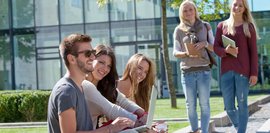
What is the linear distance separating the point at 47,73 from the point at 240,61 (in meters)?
18.2

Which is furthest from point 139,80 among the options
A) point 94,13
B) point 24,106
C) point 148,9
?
point 94,13

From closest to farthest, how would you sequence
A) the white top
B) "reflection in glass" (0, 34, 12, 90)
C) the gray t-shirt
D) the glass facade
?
the gray t-shirt < the white top < the glass facade < "reflection in glass" (0, 34, 12, 90)

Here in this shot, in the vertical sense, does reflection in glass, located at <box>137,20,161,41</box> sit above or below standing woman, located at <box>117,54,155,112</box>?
above

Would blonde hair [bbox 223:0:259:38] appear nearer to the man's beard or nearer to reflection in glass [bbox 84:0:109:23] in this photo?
the man's beard

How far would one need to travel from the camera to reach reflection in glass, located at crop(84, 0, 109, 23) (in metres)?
23.6

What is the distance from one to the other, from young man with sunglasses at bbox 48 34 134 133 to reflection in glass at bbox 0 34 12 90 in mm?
21189

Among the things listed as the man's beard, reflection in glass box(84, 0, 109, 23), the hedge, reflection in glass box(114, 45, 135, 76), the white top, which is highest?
reflection in glass box(84, 0, 109, 23)

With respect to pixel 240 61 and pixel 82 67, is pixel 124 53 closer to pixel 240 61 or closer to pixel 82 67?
Result: pixel 240 61

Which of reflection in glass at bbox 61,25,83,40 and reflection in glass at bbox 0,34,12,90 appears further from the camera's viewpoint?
reflection in glass at bbox 0,34,12,90

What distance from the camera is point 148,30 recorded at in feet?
75.6

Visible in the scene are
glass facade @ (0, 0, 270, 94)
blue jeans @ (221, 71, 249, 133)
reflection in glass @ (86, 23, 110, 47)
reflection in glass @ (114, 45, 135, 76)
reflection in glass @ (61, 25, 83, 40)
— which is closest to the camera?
blue jeans @ (221, 71, 249, 133)

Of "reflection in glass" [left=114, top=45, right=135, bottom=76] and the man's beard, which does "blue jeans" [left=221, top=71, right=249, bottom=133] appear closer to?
the man's beard

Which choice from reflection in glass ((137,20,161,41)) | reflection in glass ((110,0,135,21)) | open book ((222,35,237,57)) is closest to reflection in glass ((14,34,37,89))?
reflection in glass ((110,0,135,21))

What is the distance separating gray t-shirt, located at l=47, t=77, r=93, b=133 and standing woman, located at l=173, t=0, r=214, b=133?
2877mm
